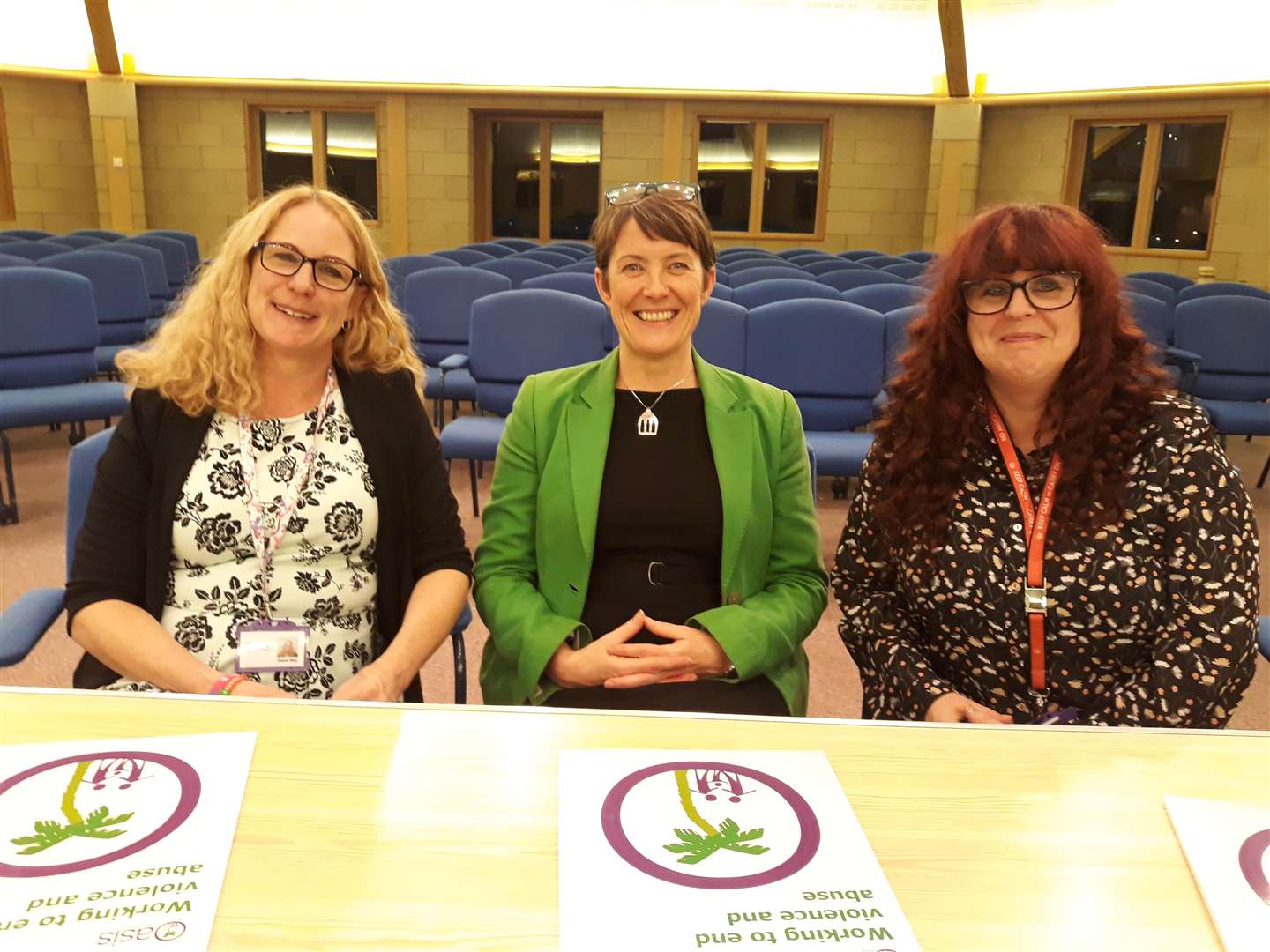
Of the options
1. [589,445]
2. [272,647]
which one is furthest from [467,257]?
[272,647]

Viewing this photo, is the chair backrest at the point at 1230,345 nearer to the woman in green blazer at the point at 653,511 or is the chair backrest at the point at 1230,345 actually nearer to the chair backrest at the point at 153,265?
the woman in green blazer at the point at 653,511

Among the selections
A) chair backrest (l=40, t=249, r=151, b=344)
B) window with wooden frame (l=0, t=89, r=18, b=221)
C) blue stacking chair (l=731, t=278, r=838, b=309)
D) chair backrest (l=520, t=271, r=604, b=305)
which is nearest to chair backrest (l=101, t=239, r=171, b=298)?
chair backrest (l=40, t=249, r=151, b=344)

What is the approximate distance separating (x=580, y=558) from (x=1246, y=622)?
45.7 inches

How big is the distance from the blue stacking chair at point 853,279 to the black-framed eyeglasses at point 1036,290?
541 cm

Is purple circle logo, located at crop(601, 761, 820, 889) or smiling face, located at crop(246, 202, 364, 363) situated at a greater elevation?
smiling face, located at crop(246, 202, 364, 363)

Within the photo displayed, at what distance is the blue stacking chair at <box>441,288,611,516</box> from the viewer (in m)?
4.14

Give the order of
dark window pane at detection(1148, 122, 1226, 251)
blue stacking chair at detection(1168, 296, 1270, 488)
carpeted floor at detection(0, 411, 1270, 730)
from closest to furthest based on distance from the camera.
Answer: carpeted floor at detection(0, 411, 1270, 730), blue stacking chair at detection(1168, 296, 1270, 488), dark window pane at detection(1148, 122, 1226, 251)

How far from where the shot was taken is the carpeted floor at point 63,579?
2857 mm

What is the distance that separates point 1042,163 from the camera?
11.0 m

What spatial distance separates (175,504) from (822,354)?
2986mm

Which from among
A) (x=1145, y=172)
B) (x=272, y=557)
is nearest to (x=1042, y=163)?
(x=1145, y=172)

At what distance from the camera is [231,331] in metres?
1.69

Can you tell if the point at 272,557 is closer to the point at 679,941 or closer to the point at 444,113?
the point at 679,941

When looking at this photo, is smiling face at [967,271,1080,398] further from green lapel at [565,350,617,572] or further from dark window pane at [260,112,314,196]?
dark window pane at [260,112,314,196]
